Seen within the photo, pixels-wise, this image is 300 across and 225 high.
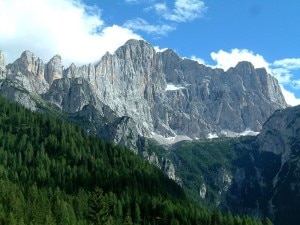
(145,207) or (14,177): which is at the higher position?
(14,177)

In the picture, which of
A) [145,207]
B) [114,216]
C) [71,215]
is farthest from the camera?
[145,207]

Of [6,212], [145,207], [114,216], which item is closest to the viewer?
[6,212]

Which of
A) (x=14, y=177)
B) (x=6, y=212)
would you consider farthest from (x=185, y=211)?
(x=6, y=212)

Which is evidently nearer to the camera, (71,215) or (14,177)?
(71,215)

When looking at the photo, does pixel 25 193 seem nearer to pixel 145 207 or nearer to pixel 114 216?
pixel 114 216

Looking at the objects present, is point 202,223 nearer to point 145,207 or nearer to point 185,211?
Answer: point 185,211

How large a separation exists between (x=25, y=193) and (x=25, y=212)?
32717 mm

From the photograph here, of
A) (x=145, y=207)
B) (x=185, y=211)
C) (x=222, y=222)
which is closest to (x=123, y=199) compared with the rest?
(x=145, y=207)

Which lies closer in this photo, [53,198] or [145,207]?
[53,198]

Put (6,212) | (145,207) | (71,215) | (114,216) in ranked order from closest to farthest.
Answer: (6,212) → (71,215) → (114,216) → (145,207)

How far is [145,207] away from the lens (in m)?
197

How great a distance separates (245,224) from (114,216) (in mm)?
49714

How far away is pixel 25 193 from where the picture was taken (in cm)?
16962

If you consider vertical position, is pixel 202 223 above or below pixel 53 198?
below
